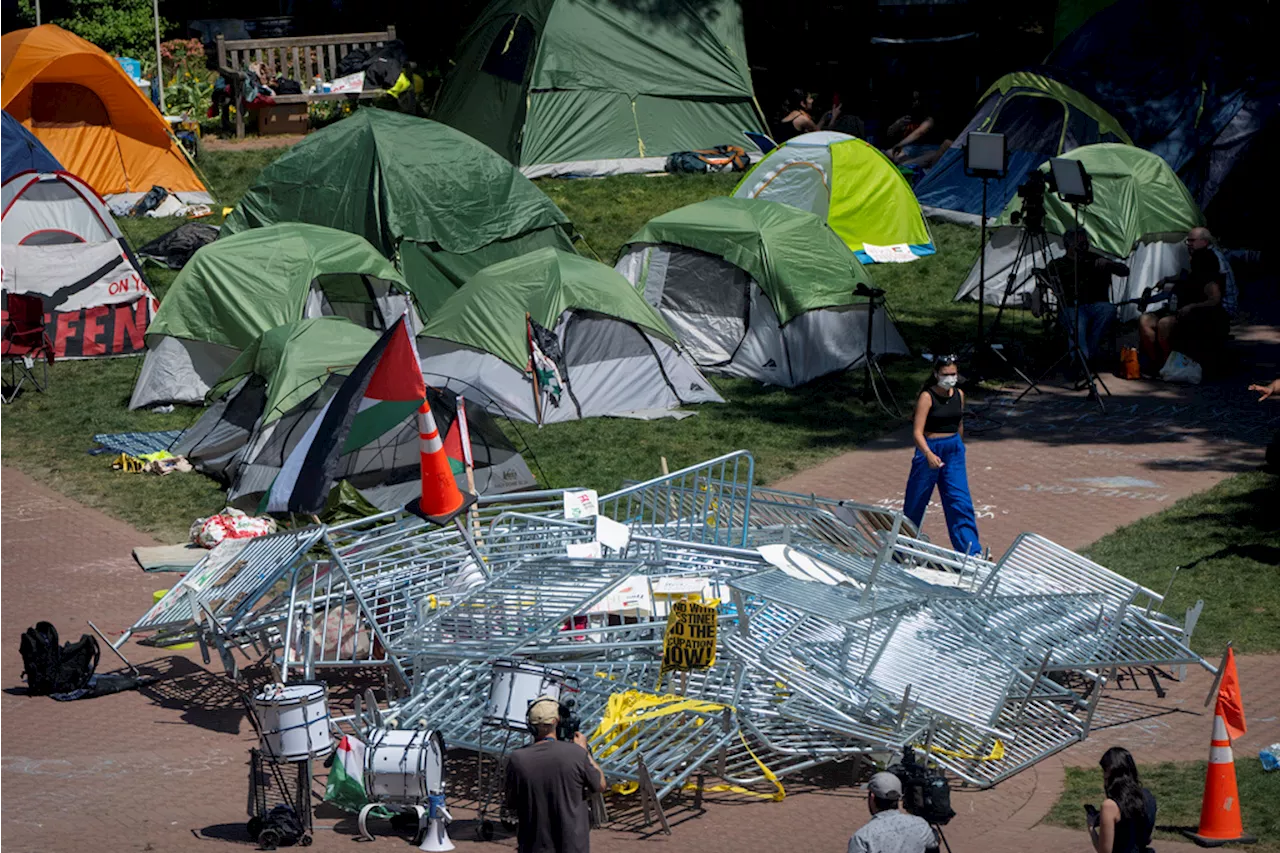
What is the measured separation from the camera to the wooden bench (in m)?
26.7

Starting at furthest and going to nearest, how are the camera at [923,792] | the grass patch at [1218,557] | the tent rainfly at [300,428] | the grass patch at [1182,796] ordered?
the tent rainfly at [300,428], the grass patch at [1218,557], the grass patch at [1182,796], the camera at [923,792]

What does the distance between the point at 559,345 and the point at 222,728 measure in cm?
680

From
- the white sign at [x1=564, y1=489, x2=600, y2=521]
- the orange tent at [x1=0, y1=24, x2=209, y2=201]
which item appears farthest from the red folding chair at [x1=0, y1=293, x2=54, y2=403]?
the white sign at [x1=564, y1=489, x2=600, y2=521]

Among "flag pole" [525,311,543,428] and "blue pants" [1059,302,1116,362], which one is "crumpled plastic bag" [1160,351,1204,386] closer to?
"blue pants" [1059,302,1116,362]

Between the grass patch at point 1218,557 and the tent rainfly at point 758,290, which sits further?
the tent rainfly at point 758,290

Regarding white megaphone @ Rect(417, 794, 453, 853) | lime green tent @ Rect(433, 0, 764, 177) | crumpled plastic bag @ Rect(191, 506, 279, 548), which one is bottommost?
crumpled plastic bag @ Rect(191, 506, 279, 548)

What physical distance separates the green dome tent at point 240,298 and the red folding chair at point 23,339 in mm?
1331

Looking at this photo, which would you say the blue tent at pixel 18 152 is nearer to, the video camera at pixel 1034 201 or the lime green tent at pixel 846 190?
the lime green tent at pixel 846 190

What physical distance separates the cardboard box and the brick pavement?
13022mm

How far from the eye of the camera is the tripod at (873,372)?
53.7ft

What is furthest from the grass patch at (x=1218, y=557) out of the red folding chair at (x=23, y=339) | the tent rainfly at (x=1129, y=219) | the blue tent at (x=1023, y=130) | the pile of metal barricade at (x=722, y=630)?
the red folding chair at (x=23, y=339)

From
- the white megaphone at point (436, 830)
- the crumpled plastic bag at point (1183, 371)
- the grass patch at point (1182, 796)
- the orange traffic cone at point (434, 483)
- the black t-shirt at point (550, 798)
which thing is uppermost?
the orange traffic cone at point (434, 483)

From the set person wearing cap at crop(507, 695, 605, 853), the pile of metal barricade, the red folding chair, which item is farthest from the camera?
the red folding chair

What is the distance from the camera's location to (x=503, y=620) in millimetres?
9570
